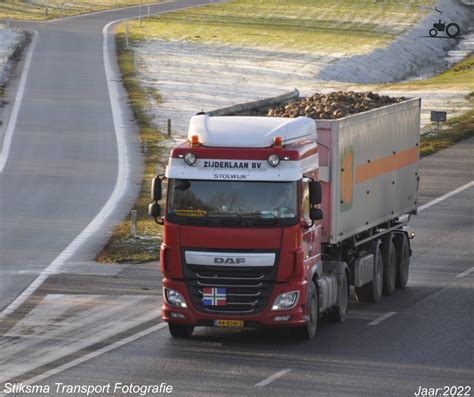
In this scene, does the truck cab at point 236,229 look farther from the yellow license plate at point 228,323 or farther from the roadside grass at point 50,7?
the roadside grass at point 50,7

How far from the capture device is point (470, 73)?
83.3 meters

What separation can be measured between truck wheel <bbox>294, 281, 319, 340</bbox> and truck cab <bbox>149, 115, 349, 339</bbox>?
53 cm

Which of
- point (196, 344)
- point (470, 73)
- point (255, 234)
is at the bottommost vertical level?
point (470, 73)

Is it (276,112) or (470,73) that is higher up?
(276,112)

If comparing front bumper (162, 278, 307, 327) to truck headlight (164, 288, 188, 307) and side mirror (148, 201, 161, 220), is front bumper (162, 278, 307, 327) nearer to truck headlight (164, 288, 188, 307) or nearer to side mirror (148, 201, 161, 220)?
truck headlight (164, 288, 188, 307)

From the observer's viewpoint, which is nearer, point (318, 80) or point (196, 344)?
point (196, 344)

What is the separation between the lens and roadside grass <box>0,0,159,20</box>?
107675 millimetres

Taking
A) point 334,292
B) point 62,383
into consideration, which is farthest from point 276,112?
point 62,383

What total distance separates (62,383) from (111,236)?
51.0 feet

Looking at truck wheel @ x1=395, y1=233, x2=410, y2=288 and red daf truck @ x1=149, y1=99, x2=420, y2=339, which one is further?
truck wheel @ x1=395, y1=233, x2=410, y2=288

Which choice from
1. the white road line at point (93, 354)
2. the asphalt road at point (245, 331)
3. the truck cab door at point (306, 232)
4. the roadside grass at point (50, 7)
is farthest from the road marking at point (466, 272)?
the roadside grass at point (50, 7)

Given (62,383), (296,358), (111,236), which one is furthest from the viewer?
(111,236)

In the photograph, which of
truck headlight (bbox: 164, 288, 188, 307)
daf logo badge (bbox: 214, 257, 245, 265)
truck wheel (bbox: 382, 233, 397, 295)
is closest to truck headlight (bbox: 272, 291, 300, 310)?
daf logo badge (bbox: 214, 257, 245, 265)

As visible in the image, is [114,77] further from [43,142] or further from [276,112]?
[276,112]
